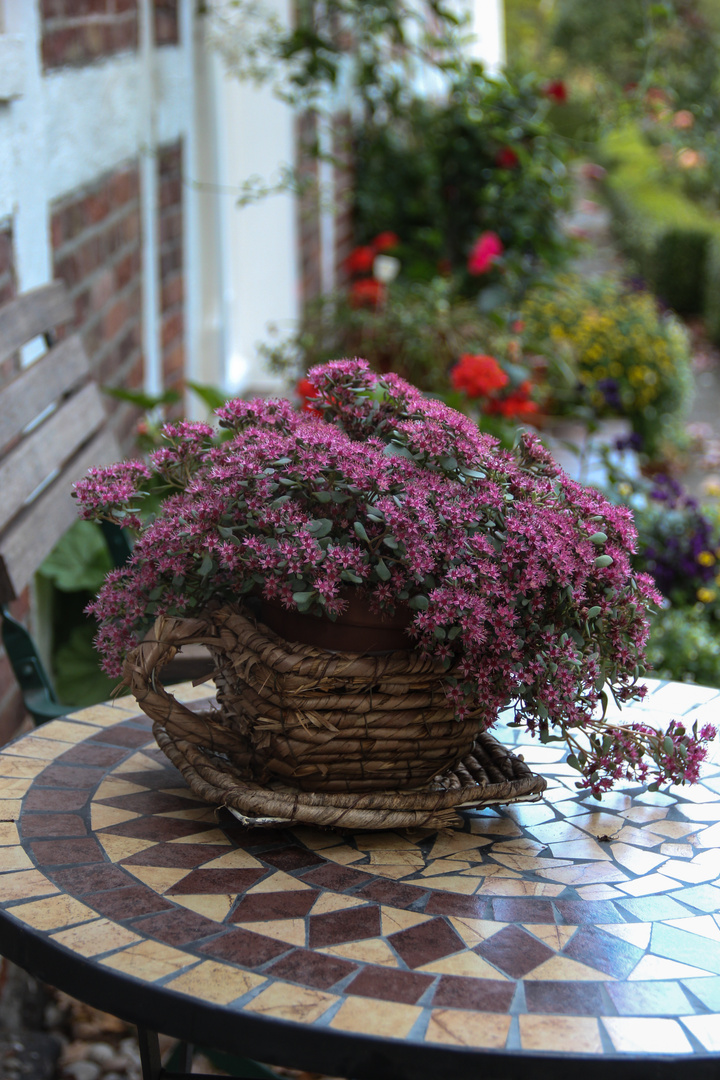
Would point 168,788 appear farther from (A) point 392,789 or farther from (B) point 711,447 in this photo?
(B) point 711,447

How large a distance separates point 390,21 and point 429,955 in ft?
12.8

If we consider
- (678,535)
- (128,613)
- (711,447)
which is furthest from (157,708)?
(711,447)

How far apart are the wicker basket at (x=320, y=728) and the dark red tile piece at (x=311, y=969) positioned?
0.54ft

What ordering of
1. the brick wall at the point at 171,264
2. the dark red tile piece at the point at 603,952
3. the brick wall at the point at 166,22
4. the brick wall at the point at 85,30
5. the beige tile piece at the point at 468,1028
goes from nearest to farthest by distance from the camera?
the beige tile piece at the point at 468,1028
the dark red tile piece at the point at 603,952
the brick wall at the point at 85,30
the brick wall at the point at 166,22
the brick wall at the point at 171,264

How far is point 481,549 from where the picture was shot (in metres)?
0.97

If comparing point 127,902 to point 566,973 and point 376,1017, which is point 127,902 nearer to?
point 376,1017

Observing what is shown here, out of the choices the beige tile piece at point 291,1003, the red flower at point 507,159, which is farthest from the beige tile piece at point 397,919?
the red flower at point 507,159

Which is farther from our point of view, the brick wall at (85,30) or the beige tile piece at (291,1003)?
the brick wall at (85,30)

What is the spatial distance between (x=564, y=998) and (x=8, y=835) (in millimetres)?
544

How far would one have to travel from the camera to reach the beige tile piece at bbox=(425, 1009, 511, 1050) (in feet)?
2.45

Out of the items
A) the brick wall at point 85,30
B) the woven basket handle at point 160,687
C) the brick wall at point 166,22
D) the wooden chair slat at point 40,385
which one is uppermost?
the brick wall at point 166,22

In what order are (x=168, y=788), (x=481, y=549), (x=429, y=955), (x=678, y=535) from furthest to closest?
(x=678, y=535) < (x=168, y=788) < (x=481, y=549) < (x=429, y=955)

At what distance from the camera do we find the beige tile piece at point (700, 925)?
908mm

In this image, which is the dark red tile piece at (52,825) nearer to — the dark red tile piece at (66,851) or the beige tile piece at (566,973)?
the dark red tile piece at (66,851)
